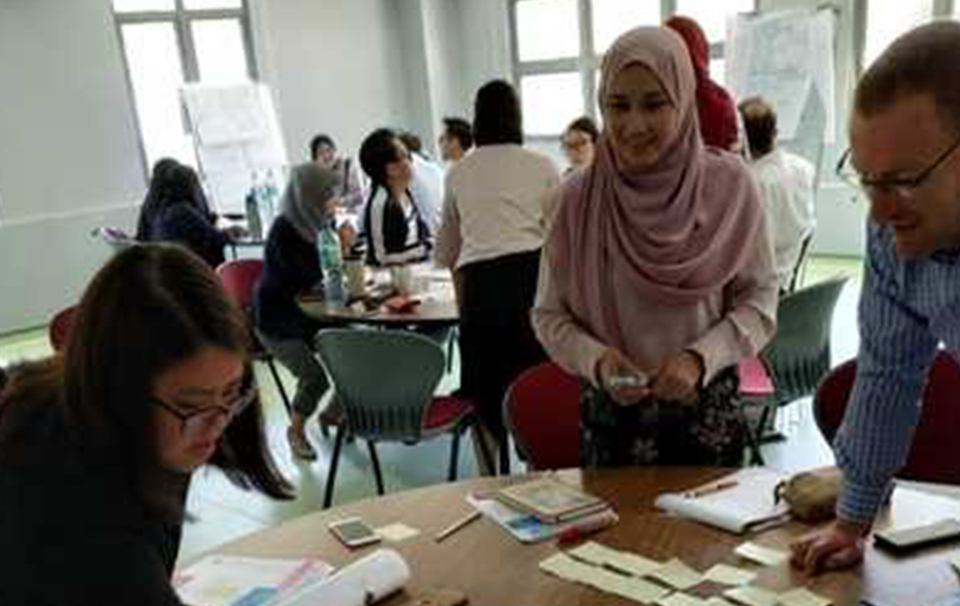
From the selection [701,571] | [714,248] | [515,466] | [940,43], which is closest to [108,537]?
[701,571]

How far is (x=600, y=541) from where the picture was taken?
158 cm

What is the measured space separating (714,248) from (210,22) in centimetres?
748

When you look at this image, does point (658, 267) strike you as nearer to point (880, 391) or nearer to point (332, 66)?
point (880, 391)

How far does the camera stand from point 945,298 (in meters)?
1.25

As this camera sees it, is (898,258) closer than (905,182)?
No

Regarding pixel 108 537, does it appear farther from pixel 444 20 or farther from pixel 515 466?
pixel 444 20

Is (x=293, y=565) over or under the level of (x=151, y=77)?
under

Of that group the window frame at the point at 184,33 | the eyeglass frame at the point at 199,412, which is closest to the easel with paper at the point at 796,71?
the window frame at the point at 184,33

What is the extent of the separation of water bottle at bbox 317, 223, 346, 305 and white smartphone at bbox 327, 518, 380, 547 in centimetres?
205

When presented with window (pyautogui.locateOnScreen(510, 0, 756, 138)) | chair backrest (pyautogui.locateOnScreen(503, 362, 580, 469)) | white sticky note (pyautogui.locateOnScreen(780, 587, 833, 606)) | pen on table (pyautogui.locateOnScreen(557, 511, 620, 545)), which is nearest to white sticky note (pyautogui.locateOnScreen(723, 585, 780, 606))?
white sticky note (pyautogui.locateOnScreen(780, 587, 833, 606))

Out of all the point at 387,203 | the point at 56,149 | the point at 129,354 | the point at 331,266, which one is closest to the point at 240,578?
the point at 129,354

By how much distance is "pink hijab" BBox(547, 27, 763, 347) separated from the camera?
5.98 ft

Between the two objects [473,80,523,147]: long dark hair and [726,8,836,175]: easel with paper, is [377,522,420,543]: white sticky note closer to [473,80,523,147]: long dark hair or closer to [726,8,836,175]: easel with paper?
[473,80,523,147]: long dark hair

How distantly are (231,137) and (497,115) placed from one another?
5.44 metres
